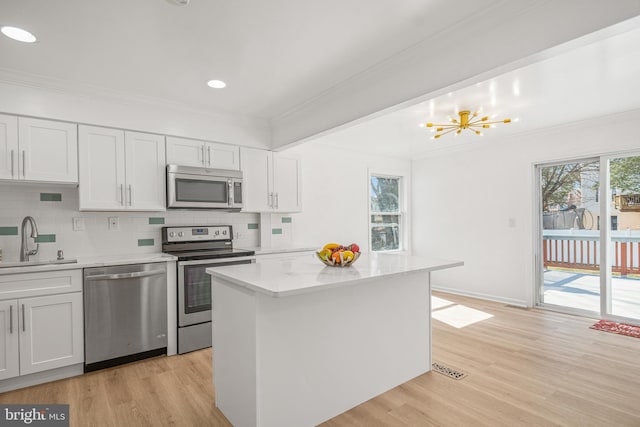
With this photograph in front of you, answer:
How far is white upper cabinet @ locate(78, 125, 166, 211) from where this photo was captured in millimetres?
3025

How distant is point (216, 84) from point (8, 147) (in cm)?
166

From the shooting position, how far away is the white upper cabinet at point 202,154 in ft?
11.4

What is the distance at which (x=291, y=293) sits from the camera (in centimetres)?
164

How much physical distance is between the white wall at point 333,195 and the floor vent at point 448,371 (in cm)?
239

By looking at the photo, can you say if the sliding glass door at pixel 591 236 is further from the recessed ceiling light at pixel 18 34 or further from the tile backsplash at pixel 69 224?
the recessed ceiling light at pixel 18 34

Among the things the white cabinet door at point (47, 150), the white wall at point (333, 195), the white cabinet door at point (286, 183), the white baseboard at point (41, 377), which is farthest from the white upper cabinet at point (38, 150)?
the white wall at point (333, 195)

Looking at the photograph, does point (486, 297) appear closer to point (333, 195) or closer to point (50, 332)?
point (333, 195)

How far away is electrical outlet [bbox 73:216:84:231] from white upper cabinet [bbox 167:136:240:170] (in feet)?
3.17

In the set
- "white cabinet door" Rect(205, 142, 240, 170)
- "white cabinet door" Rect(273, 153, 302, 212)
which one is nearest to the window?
"white cabinet door" Rect(273, 153, 302, 212)

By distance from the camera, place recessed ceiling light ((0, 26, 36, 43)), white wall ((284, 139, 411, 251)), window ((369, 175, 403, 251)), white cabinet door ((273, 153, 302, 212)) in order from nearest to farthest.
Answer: recessed ceiling light ((0, 26, 36, 43)) → white cabinet door ((273, 153, 302, 212)) → white wall ((284, 139, 411, 251)) → window ((369, 175, 403, 251))

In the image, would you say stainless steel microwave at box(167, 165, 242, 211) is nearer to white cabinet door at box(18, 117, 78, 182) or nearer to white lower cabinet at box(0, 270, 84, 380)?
white cabinet door at box(18, 117, 78, 182)

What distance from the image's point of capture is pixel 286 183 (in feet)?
14.0

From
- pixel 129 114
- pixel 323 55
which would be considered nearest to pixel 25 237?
pixel 129 114

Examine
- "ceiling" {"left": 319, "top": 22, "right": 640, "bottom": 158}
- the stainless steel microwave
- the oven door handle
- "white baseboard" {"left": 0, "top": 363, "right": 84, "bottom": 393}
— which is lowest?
"white baseboard" {"left": 0, "top": 363, "right": 84, "bottom": 393}
